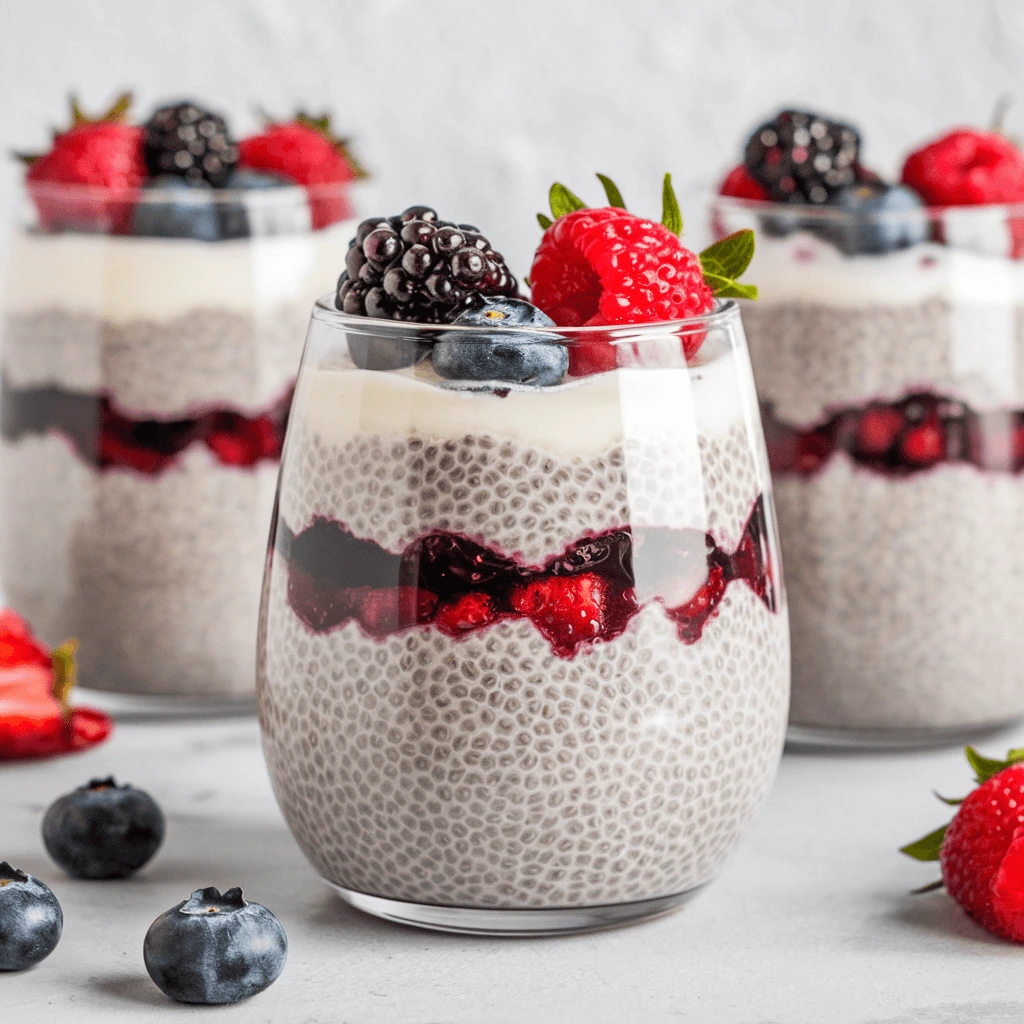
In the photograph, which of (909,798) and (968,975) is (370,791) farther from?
(909,798)

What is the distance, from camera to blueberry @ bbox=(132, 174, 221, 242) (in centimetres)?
125

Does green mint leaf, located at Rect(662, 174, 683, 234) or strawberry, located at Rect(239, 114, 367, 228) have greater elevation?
strawberry, located at Rect(239, 114, 367, 228)

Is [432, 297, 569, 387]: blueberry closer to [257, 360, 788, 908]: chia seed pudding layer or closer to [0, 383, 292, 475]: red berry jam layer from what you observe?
[257, 360, 788, 908]: chia seed pudding layer

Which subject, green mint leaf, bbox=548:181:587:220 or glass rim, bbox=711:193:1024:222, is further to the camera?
glass rim, bbox=711:193:1024:222

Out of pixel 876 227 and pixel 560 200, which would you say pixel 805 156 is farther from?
pixel 560 200

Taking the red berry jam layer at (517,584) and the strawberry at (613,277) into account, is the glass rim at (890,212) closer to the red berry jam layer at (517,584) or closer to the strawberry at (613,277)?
the strawberry at (613,277)

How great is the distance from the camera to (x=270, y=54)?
81.7 inches

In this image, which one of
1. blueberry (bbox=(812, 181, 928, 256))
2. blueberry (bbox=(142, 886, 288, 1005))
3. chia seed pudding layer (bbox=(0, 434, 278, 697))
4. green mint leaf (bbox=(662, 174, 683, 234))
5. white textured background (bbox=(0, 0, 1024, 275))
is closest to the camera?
blueberry (bbox=(142, 886, 288, 1005))

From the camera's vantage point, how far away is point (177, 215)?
125 cm

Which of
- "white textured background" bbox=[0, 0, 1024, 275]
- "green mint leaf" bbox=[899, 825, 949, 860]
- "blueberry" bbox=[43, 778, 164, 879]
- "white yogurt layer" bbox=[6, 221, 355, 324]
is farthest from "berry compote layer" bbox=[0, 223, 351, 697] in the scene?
"white textured background" bbox=[0, 0, 1024, 275]

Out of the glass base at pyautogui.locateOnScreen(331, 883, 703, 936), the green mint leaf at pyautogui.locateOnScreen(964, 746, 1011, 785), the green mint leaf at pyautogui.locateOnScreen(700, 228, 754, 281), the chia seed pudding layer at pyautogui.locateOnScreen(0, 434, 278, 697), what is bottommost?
the glass base at pyautogui.locateOnScreen(331, 883, 703, 936)

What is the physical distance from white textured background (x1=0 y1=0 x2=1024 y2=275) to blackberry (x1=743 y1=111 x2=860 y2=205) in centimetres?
88

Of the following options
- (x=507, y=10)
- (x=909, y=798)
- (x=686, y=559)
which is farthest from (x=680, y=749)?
(x=507, y=10)

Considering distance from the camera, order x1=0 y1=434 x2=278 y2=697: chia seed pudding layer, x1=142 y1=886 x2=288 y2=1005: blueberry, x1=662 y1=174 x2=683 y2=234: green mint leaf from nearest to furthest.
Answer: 1. x1=142 y1=886 x2=288 y2=1005: blueberry
2. x1=662 y1=174 x2=683 y2=234: green mint leaf
3. x1=0 y1=434 x2=278 y2=697: chia seed pudding layer
